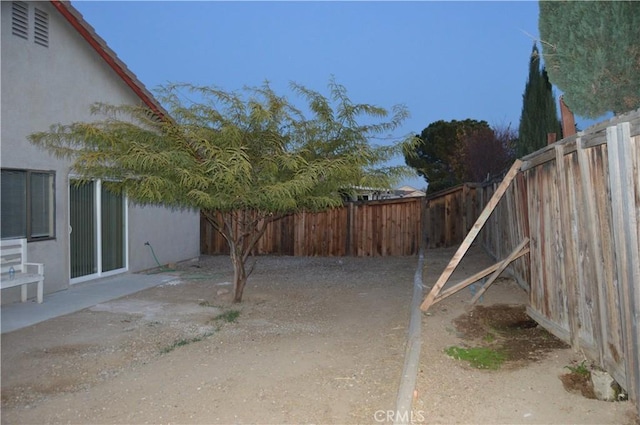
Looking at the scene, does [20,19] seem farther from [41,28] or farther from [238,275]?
[238,275]

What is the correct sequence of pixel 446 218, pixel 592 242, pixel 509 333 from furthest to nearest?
1. pixel 446 218
2. pixel 509 333
3. pixel 592 242

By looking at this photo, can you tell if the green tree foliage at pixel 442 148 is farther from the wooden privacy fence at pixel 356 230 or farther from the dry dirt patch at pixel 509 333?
the dry dirt patch at pixel 509 333

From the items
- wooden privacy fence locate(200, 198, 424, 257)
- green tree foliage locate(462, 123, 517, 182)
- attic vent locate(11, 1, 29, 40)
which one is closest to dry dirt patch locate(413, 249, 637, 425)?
attic vent locate(11, 1, 29, 40)

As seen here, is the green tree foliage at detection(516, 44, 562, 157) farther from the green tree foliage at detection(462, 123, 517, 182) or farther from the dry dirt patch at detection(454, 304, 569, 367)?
the green tree foliage at detection(462, 123, 517, 182)

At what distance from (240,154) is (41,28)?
4.76 meters

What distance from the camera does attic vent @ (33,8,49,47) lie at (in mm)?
9053

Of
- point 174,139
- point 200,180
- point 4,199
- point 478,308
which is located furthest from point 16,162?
point 478,308

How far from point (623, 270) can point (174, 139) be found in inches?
225

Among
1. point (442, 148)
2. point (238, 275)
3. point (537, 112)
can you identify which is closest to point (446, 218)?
point (537, 112)

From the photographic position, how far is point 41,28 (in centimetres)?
918

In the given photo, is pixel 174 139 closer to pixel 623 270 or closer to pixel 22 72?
pixel 22 72

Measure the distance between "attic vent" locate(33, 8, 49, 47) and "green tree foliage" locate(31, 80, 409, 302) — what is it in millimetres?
1679

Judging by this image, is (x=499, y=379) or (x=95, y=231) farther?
(x=95, y=231)

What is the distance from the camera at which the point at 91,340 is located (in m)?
6.71
